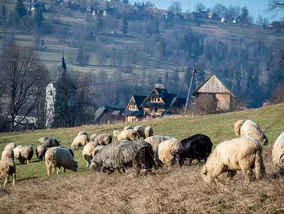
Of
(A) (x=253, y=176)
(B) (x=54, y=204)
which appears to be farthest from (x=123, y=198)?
(A) (x=253, y=176)

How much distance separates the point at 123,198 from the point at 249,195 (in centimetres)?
345

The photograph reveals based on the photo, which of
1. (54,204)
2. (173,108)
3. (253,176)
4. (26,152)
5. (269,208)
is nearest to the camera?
(269,208)

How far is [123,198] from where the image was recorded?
1279cm

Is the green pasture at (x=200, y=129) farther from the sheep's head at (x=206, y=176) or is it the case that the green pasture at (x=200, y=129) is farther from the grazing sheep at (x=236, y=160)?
the grazing sheep at (x=236, y=160)

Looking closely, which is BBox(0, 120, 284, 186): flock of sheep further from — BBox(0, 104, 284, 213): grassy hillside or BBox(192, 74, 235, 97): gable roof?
BBox(192, 74, 235, 97): gable roof

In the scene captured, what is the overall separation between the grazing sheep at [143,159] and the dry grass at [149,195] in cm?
29

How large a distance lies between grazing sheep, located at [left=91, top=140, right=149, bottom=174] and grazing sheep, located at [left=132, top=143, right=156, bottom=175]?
3.22 ft

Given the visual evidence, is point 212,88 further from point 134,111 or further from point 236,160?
point 236,160

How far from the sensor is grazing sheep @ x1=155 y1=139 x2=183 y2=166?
17.7 metres

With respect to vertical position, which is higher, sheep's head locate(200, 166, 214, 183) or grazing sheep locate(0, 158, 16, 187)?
sheep's head locate(200, 166, 214, 183)

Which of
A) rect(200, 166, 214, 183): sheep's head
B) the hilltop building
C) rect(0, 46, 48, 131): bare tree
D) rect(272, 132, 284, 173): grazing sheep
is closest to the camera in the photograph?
rect(200, 166, 214, 183): sheep's head

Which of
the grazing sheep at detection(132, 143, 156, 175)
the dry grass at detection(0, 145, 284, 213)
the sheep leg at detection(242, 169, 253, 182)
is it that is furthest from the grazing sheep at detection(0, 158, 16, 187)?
the sheep leg at detection(242, 169, 253, 182)

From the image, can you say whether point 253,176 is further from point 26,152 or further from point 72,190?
point 26,152

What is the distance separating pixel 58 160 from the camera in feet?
74.2
